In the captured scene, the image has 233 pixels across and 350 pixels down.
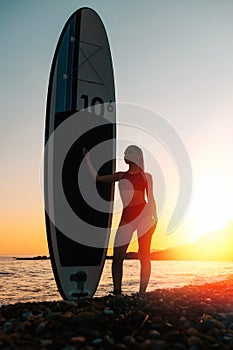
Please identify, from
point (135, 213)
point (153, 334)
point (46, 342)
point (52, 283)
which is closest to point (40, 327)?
point (46, 342)

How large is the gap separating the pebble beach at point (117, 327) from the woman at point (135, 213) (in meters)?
1.10

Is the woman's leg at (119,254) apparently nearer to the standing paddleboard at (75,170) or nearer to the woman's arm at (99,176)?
the woman's arm at (99,176)

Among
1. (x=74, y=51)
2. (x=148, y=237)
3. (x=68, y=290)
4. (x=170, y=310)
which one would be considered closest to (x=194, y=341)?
(x=170, y=310)

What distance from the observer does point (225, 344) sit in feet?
12.0

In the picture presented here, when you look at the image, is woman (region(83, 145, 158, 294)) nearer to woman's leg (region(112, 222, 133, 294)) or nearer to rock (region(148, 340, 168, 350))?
woman's leg (region(112, 222, 133, 294))

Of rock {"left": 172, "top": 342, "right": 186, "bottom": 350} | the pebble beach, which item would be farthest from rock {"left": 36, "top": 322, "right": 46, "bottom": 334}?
rock {"left": 172, "top": 342, "right": 186, "bottom": 350}

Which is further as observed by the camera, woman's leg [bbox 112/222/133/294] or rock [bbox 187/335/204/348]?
woman's leg [bbox 112/222/133/294]

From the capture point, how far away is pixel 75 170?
25.1ft

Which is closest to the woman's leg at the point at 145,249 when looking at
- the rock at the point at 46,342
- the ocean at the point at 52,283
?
the rock at the point at 46,342

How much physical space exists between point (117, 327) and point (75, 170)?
3998 mm

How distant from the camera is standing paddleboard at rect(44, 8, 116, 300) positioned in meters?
7.59

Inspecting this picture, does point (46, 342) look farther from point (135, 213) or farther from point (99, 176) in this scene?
point (99, 176)

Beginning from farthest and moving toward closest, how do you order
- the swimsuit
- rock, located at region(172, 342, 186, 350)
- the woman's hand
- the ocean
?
the ocean → the woman's hand → the swimsuit → rock, located at region(172, 342, 186, 350)

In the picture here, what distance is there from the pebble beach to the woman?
110cm
